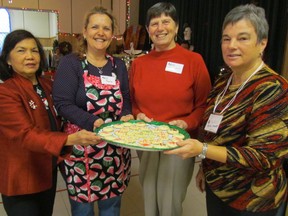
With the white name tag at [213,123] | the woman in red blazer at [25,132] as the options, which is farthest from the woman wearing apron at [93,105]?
the white name tag at [213,123]

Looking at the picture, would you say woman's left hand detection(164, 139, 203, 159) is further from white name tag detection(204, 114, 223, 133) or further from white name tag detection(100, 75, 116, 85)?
white name tag detection(100, 75, 116, 85)

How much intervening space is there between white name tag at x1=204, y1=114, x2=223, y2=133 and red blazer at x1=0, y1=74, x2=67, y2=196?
0.71 metres

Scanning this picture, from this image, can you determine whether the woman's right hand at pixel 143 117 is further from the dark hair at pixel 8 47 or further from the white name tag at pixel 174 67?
the dark hair at pixel 8 47

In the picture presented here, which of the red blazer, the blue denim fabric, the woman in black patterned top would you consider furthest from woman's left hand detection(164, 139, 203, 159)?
the blue denim fabric

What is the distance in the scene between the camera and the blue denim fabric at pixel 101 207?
1.64 meters

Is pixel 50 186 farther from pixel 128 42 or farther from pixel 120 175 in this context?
pixel 128 42

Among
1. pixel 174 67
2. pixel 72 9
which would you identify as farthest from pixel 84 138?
pixel 72 9

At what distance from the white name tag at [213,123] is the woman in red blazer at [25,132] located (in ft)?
1.78

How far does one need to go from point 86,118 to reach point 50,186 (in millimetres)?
436

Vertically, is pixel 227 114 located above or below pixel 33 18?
below

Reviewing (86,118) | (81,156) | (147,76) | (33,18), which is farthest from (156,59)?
(33,18)

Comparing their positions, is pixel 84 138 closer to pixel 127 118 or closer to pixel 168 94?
pixel 127 118

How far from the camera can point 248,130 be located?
1.10 meters

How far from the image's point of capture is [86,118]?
1.44 m
